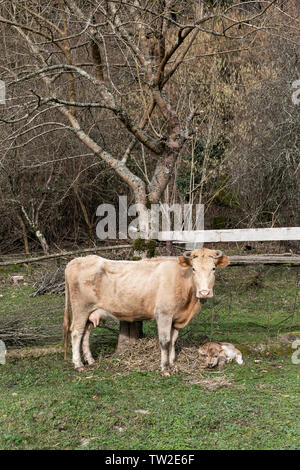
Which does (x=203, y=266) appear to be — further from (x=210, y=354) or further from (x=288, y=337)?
(x=288, y=337)

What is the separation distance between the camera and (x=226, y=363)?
7.22 meters

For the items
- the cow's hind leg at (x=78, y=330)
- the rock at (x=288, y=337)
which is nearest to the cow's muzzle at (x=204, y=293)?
the cow's hind leg at (x=78, y=330)

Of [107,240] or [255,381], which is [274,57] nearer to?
[107,240]

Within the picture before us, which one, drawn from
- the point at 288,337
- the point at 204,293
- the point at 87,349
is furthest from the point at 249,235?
the point at 87,349

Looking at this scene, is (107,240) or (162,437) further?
(107,240)

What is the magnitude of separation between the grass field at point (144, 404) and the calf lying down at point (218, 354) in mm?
172

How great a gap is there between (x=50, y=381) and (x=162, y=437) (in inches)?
87.8

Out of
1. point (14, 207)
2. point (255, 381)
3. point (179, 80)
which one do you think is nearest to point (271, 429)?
point (255, 381)

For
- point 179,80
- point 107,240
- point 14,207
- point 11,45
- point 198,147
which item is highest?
point 11,45

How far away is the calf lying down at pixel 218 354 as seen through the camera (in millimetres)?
7023

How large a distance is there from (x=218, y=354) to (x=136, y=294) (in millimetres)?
1314

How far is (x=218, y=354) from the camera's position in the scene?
711 cm

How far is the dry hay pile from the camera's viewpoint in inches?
259

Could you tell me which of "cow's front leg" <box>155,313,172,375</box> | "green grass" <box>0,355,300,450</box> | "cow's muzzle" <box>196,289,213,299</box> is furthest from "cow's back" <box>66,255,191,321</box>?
"green grass" <box>0,355,300,450</box>
